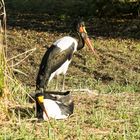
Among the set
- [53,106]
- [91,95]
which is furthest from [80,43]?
[53,106]

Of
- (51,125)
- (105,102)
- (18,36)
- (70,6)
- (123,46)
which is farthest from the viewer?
(70,6)

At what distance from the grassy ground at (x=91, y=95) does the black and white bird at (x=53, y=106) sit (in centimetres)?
10

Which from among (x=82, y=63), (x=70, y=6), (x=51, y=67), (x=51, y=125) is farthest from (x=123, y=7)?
(x=51, y=125)

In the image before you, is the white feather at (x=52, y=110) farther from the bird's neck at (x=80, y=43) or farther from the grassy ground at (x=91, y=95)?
the bird's neck at (x=80, y=43)

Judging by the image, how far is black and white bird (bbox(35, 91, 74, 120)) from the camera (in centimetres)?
669

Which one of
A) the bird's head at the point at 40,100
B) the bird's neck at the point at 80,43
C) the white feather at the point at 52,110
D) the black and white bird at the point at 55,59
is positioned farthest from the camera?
the bird's neck at the point at 80,43

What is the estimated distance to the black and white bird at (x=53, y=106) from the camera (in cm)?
669

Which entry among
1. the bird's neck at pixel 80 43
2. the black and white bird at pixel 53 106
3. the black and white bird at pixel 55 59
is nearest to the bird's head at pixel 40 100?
the black and white bird at pixel 53 106

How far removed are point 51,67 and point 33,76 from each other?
399 cm

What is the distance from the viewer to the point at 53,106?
6.93 metres

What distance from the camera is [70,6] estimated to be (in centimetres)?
2258

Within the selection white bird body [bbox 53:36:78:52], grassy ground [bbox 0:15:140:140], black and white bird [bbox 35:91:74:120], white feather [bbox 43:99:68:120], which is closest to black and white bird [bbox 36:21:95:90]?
white bird body [bbox 53:36:78:52]

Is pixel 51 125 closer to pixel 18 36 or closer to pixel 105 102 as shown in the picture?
pixel 105 102

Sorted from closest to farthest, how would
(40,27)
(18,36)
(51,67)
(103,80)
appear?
(51,67), (103,80), (18,36), (40,27)
